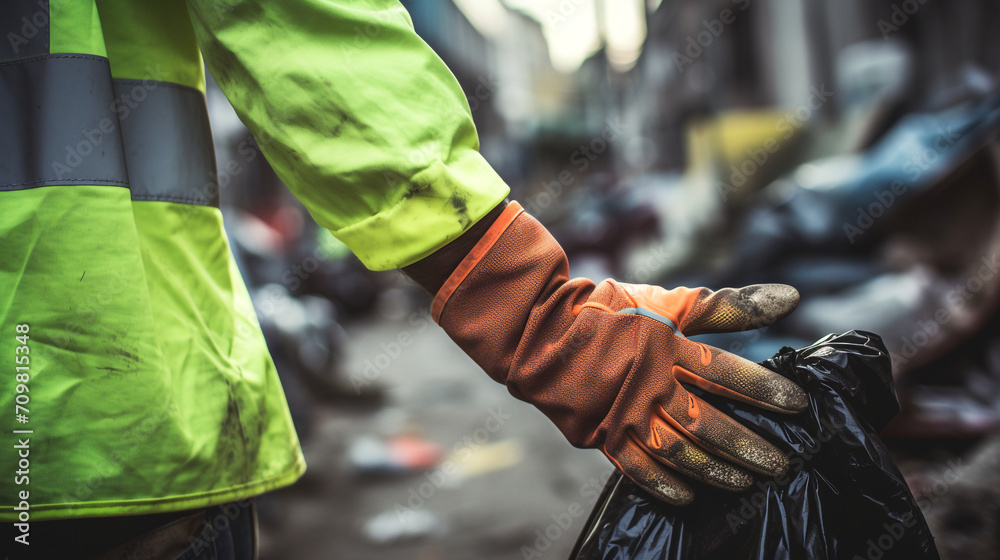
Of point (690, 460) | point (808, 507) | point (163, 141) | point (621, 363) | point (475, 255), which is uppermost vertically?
point (163, 141)

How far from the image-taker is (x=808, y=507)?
884mm

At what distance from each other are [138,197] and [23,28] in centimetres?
26

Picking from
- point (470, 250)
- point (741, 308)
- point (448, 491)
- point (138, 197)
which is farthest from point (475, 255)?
point (448, 491)

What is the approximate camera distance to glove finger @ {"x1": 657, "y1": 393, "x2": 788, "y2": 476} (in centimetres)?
81

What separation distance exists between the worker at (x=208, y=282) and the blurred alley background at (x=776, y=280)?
150 mm

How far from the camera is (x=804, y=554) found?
34.2 inches

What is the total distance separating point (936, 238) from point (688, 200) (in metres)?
5.01

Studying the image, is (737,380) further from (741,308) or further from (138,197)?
(138,197)

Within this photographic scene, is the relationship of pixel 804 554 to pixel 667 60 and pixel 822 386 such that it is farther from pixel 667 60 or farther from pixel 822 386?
pixel 667 60

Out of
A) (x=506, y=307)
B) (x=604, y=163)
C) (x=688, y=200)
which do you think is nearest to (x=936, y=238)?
(x=506, y=307)

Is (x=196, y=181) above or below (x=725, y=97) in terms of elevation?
above

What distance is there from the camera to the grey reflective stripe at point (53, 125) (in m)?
0.76

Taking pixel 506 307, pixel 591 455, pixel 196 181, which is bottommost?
pixel 591 455

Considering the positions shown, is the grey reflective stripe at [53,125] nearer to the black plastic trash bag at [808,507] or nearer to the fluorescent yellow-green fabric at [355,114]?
the fluorescent yellow-green fabric at [355,114]
